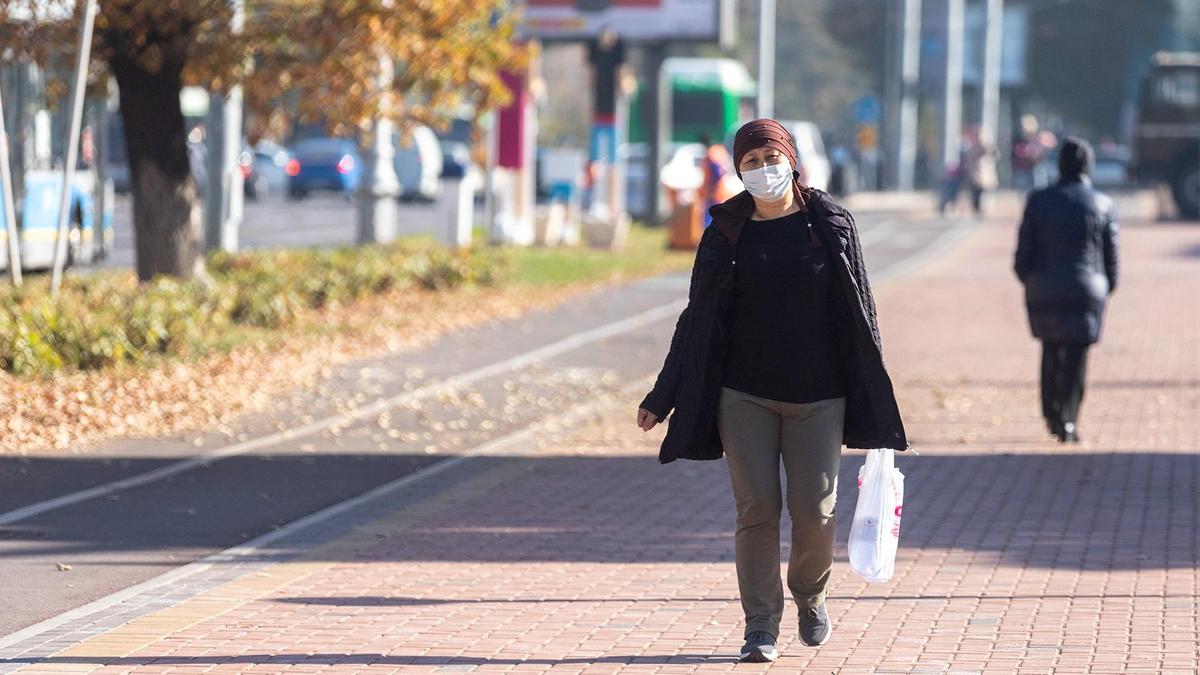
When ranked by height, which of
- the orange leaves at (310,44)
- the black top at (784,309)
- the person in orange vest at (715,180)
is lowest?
the person in orange vest at (715,180)

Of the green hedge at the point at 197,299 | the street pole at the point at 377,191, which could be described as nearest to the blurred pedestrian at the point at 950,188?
the street pole at the point at 377,191

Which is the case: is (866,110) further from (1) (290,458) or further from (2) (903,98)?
(1) (290,458)

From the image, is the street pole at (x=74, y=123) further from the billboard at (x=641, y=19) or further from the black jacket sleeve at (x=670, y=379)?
the billboard at (x=641, y=19)

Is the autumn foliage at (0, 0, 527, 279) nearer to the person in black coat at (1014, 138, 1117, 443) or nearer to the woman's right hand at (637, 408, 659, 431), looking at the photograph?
the person in black coat at (1014, 138, 1117, 443)

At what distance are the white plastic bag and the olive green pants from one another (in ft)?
0.39

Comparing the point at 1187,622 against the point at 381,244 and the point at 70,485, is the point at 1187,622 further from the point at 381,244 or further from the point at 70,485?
the point at 381,244

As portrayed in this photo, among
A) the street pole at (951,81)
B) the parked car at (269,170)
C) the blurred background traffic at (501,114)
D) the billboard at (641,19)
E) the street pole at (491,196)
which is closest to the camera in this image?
the blurred background traffic at (501,114)

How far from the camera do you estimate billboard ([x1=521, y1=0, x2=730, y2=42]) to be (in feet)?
108

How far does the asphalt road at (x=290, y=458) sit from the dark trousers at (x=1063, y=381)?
234 cm

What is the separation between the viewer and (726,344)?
5996 mm

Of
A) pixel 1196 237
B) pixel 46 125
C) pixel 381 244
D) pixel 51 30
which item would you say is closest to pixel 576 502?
pixel 51 30

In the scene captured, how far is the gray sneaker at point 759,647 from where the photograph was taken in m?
6.06

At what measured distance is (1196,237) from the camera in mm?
33969

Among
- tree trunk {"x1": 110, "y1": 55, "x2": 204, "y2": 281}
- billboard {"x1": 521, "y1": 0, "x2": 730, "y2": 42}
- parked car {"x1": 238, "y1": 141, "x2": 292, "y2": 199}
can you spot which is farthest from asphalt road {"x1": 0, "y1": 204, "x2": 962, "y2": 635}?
parked car {"x1": 238, "y1": 141, "x2": 292, "y2": 199}
